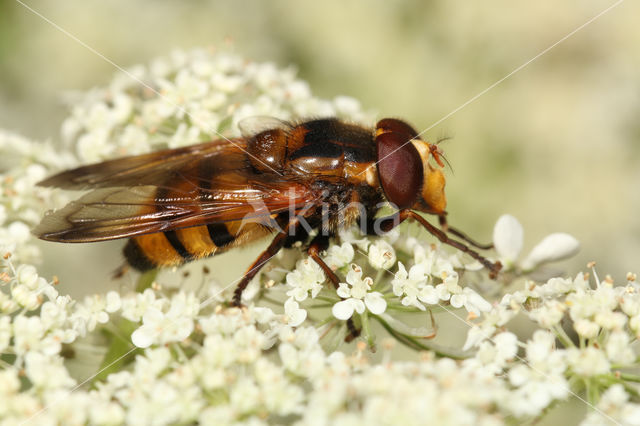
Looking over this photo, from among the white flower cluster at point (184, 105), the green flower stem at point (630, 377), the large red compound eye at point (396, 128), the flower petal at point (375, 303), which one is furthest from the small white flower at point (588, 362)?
the white flower cluster at point (184, 105)

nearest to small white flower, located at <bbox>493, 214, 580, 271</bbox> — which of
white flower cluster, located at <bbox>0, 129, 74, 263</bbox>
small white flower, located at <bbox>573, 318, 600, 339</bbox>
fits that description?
small white flower, located at <bbox>573, 318, 600, 339</bbox>

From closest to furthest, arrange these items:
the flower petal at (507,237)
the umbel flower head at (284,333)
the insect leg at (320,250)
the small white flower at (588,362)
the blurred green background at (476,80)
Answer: the umbel flower head at (284,333) → the small white flower at (588,362) → the insect leg at (320,250) → the flower petal at (507,237) → the blurred green background at (476,80)

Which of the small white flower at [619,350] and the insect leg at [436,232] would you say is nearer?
the small white flower at [619,350]

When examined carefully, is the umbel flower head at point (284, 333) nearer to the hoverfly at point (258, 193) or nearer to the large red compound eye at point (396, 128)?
the hoverfly at point (258, 193)

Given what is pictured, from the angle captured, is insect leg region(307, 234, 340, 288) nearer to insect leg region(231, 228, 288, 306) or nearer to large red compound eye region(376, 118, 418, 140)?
insect leg region(231, 228, 288, 306)

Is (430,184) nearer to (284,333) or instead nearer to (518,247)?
(518,247)

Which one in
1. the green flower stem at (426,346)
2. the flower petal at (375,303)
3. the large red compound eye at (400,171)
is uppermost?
the large red compound eye at (400,171)

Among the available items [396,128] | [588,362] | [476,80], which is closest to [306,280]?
[396,128]
